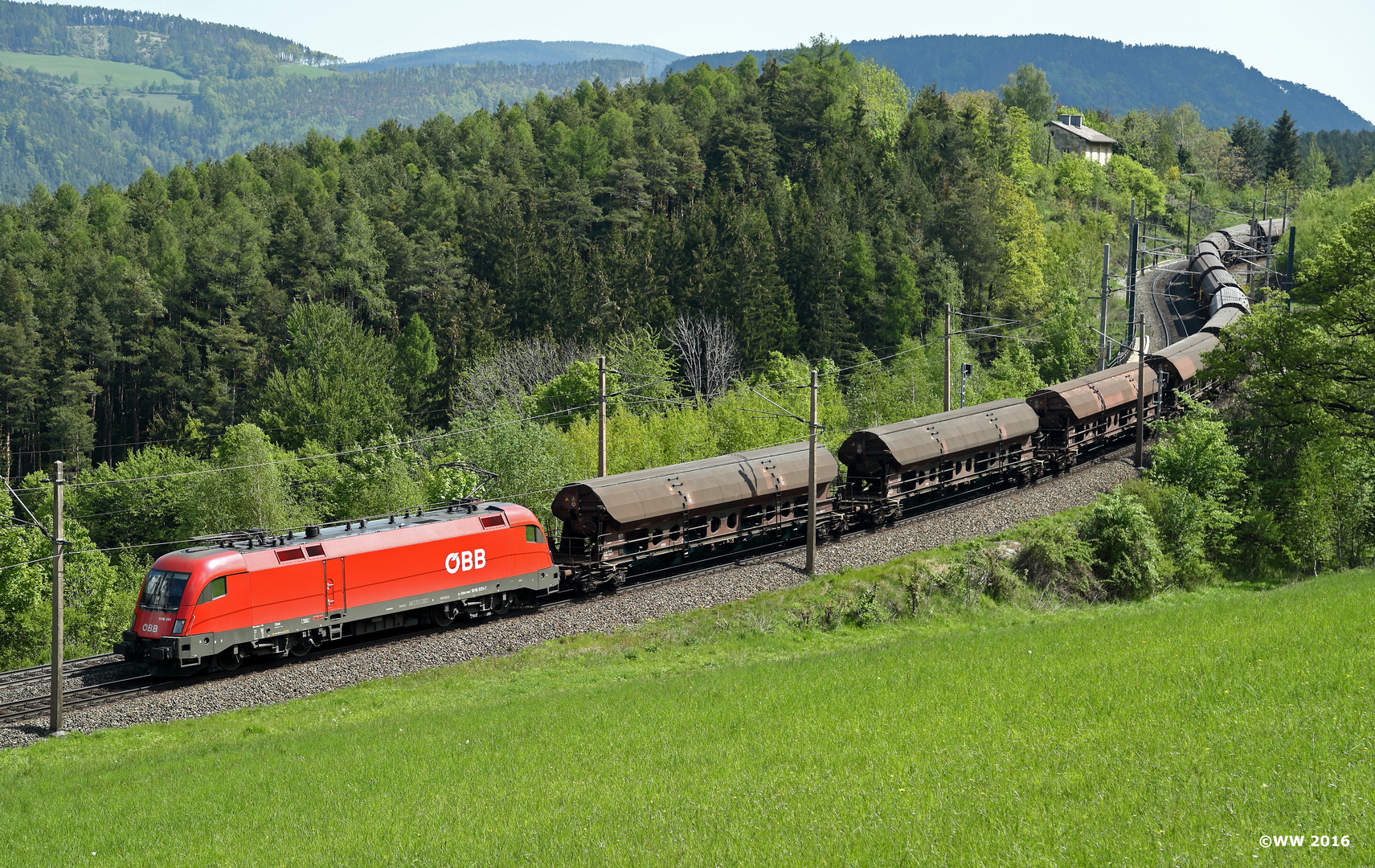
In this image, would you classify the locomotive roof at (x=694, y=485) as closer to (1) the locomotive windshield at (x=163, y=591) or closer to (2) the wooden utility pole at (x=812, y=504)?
(2) the wooden utility pole at (x=812, y=504)

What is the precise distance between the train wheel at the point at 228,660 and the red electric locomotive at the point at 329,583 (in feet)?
0.12

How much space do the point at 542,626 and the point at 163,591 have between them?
9.81 metres

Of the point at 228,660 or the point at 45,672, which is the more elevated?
the point at 228,660

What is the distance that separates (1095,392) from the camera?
Result: 47906 mm

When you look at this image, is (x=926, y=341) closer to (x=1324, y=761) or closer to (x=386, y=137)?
(x=1324, y=761)

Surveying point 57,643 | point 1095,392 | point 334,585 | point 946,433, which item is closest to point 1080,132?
point 1095,392

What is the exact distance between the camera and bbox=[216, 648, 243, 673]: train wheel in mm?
26953

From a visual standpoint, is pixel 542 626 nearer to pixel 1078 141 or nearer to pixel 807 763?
pixel 807 763

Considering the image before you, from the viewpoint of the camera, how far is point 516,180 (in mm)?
112125

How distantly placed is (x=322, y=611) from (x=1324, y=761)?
23.1 metres

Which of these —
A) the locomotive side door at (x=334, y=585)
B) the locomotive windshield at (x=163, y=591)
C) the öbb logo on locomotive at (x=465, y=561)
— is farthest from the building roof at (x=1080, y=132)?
the locomotive windshield at (x=163, y=591)

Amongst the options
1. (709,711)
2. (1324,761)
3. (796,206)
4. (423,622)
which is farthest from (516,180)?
(1324,761)

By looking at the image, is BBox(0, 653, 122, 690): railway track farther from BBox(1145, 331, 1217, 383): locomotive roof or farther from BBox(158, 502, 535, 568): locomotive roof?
BBox(1145, 331, 1217, 383): locomotive roof

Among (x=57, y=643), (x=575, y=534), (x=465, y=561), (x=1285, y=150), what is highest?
(x=1285, y=150)
